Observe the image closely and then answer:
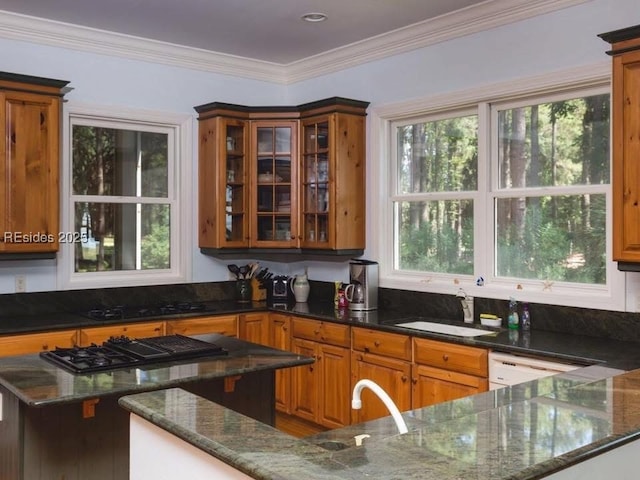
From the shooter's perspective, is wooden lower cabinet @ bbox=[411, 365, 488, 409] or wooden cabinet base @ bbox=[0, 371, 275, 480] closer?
wooden cabinet base @ bbox=[0, 371, 275, 480]

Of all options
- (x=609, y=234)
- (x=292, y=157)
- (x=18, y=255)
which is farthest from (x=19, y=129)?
(x=609, y=234)

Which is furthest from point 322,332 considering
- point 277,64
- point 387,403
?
point 387,403

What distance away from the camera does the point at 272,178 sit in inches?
205

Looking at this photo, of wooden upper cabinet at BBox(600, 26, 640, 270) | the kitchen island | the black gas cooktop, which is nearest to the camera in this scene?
the kitchen island

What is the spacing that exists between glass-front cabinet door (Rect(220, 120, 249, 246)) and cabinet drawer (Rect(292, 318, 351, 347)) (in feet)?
2.99

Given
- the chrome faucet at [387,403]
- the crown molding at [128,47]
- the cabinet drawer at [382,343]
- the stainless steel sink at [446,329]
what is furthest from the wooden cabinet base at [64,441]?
the crown molding at [128,47]

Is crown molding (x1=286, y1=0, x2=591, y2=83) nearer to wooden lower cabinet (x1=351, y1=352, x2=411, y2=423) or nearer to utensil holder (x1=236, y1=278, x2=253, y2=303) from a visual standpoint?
utensil holder (x1=236, y1=278, x2=253, y2=303)

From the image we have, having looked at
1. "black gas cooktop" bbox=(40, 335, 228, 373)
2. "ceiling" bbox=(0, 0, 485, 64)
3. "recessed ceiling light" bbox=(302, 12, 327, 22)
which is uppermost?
"ceiling" bbox=(0, 0, 485, 64)

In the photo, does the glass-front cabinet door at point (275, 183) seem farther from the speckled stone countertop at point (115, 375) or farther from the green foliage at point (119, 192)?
the speckled stone countertop at point (115, 375)

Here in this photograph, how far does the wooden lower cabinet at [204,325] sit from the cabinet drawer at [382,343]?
102cm

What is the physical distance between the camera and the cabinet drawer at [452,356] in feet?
11.3

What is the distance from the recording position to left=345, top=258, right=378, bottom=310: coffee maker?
4680 millimetres

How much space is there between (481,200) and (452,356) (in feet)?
3.82

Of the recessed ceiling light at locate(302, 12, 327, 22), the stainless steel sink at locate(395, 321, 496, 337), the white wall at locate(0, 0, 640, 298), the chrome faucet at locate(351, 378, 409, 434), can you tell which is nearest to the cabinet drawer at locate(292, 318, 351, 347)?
the stainless steel sink at locate(395, 321, 496, 337)
